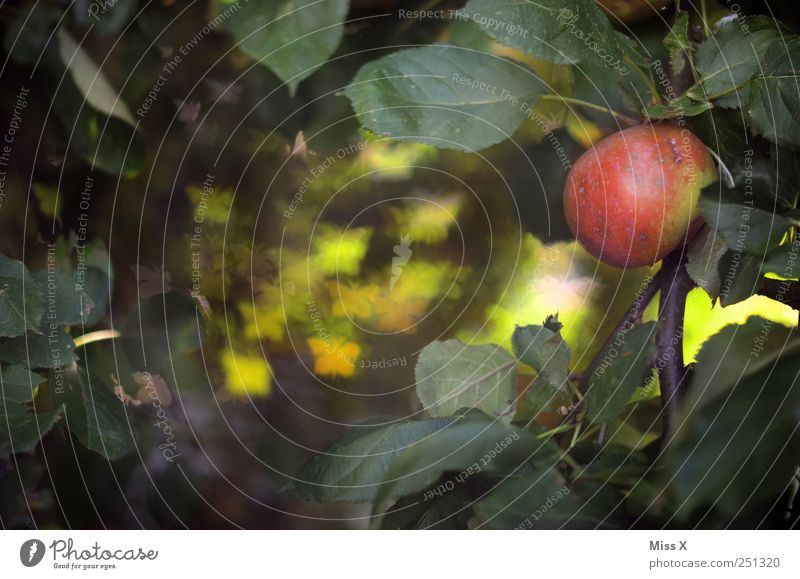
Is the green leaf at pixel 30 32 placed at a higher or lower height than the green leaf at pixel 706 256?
higher

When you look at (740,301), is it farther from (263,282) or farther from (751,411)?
(263,282)

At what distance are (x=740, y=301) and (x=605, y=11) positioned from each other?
0.17 meters

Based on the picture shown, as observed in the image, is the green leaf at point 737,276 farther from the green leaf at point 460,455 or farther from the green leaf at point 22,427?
the green leaf at point 22,427

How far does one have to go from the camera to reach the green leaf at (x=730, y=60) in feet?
1.30

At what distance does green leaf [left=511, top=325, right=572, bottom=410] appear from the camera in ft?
1.33

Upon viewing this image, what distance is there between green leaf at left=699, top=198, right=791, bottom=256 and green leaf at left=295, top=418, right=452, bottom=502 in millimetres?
177

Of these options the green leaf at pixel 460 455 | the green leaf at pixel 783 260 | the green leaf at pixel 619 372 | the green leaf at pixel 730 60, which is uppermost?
the green leaf at pixel 730 60

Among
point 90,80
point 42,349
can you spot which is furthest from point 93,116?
point 42,349

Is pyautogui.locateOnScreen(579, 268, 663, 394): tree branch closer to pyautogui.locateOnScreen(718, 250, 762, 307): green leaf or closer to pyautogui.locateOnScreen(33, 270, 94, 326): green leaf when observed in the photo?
pyautogui.locateOnScreen(718, 250, 762, 307): green leaf

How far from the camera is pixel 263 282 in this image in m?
0.40

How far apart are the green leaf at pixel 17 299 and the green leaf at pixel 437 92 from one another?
19 centimetres

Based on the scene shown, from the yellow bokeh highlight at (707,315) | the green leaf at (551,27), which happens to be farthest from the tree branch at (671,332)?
the green leaf at (551,27)

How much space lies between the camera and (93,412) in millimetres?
401
